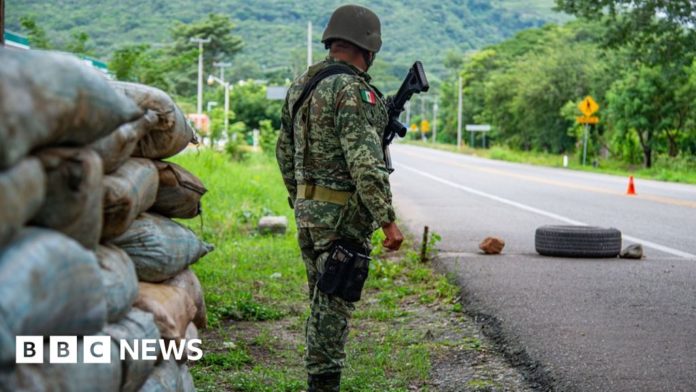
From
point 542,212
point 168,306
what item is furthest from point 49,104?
point 542,212

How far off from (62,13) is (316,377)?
12554 cm

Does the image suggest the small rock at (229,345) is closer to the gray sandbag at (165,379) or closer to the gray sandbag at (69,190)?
the gray sandbag at (165,379)

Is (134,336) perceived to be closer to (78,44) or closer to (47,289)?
(47,289)

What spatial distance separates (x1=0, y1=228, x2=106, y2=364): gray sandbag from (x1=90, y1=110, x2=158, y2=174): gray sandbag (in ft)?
1.85

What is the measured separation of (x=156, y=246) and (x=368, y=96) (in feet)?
4.35

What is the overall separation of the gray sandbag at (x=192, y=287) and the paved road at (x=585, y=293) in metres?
1.88

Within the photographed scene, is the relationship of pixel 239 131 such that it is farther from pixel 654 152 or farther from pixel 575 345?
pixel 575 345

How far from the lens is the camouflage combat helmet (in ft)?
16.6

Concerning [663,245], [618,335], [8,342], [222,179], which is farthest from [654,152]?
[8,342]

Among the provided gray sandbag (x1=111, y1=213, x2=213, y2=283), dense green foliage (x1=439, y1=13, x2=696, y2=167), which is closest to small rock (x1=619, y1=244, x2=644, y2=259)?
gray sandbag (x1=111, y1=213, x2=213, y2=283)

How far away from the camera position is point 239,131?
33938mm

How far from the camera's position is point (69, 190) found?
280cm

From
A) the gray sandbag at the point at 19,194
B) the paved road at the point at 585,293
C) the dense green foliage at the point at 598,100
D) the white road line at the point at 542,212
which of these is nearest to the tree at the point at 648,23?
the dense green foliage at the point at 598,100

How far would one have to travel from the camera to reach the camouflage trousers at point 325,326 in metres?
5.07
